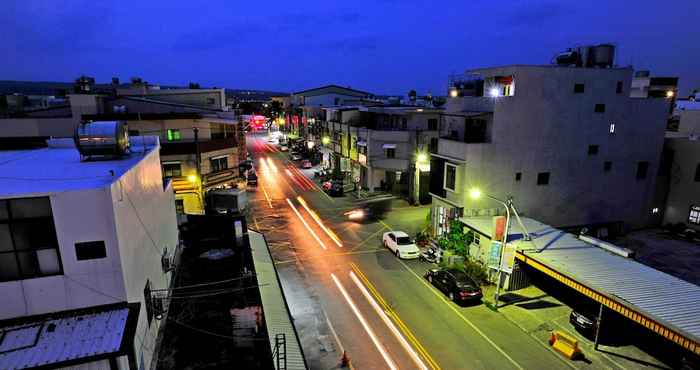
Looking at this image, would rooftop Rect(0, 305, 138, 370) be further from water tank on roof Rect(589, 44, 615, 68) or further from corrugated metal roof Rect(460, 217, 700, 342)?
water tank on roof Rect(589, 44, 615, 68)

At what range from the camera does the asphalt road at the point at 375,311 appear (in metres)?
17.1

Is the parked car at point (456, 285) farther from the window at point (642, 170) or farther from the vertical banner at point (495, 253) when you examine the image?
the window at point (642, 170)

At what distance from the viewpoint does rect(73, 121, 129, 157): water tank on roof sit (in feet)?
46.4

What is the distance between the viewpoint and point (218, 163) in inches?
1543

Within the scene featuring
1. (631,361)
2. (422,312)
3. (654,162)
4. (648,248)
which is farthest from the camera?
(654,162)

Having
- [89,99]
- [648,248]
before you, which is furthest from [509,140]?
[89,99]

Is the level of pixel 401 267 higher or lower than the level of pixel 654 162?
lower

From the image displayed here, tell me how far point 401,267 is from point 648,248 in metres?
20.4

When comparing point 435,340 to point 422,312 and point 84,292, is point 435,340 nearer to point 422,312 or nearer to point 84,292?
point 422,312

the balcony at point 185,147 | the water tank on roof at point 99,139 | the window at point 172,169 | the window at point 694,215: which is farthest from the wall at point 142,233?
the window at point 694,215

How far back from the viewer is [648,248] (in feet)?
96.6

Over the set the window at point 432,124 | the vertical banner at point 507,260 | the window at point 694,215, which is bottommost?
the window at point 694,215

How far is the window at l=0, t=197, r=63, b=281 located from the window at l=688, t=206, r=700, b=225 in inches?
1724

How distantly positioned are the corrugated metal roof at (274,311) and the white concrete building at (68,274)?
5.13m
